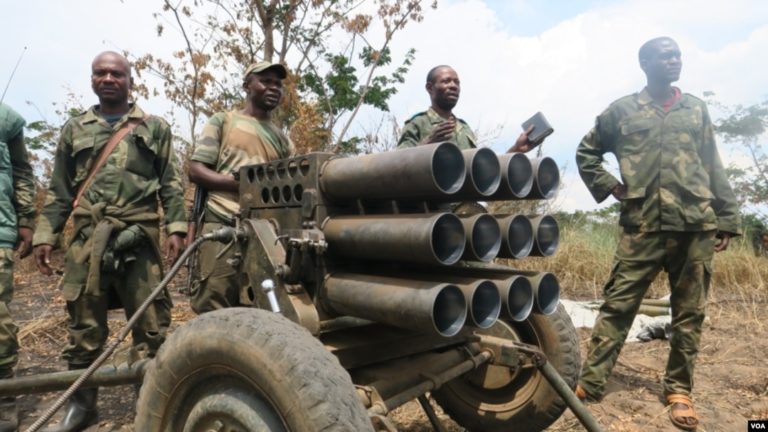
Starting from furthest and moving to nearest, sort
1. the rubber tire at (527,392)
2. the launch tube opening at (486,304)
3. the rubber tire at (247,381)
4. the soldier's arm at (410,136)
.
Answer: the soldier's arm at (410,136) < the rubber tire at (527,392) < the launch tube opening at (486,304) < the rubber tire at (247,381)

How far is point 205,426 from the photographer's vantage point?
1808 millimetres

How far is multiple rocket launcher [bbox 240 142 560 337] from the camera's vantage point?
1771 millimetres

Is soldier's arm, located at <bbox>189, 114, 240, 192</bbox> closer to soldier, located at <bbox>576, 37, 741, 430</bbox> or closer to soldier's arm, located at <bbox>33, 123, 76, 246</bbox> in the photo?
soldier's arm, located at <bbox>33, 123, 76, 246</bbox>

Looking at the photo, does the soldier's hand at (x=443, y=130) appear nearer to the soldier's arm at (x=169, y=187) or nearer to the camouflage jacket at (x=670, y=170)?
the camouflage jacket at (x=670, y=170)

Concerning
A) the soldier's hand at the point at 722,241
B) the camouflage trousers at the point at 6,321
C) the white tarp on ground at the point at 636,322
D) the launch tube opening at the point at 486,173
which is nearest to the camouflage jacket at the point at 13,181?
the camouflage trousers at the point at 6,321

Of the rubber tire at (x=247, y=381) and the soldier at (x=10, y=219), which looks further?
the soldier at (x=10, y=219)

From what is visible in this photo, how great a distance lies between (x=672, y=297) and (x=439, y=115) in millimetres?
2035

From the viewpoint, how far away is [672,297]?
3570mm

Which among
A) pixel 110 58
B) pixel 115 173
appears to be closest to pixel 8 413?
pixel 115 173

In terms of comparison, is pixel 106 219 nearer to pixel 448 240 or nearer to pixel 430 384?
pixel 430 384

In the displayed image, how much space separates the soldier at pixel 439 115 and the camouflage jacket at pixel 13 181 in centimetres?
246

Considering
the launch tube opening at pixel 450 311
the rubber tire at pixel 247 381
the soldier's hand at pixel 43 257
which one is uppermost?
the soldier's hand at pixel 43 257

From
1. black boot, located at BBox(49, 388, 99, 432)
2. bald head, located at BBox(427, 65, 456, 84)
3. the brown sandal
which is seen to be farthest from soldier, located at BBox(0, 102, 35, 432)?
the brown sandal

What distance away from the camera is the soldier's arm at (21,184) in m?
3.50
